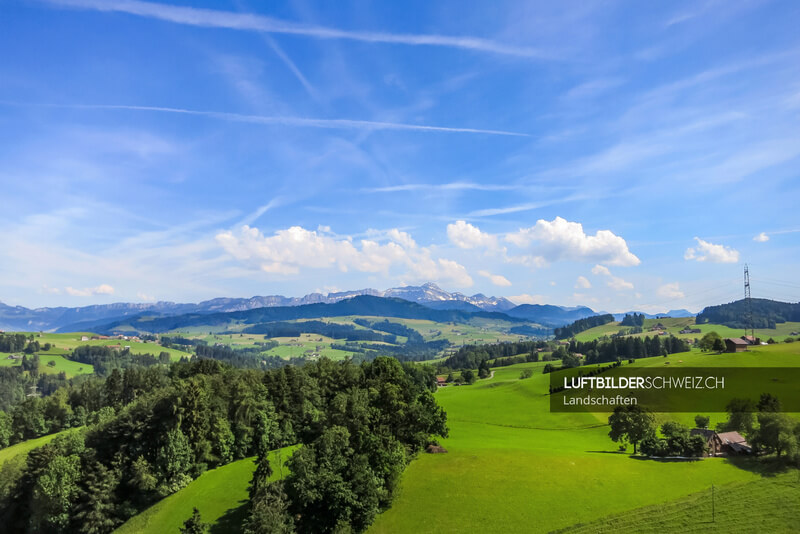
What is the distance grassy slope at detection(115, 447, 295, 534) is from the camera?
59.6 m

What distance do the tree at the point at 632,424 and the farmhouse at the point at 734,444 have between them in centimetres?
1059

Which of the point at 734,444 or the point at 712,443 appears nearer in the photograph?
the point at 734,444

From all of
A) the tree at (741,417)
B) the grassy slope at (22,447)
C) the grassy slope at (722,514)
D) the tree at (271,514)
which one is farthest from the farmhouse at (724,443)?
the grassy slope at (22,447)

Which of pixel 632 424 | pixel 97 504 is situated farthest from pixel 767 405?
pixel 97 504

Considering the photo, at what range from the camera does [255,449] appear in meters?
83.0

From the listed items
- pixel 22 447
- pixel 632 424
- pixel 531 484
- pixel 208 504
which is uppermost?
pixel 632 424

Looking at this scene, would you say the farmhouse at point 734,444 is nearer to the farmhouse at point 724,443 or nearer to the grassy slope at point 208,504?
the farmhouse at point 724,443

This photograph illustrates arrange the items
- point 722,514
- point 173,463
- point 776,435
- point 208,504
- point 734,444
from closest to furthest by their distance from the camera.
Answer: point 722,514
point 776,435
point 208,504
point 734,444
point 173,463

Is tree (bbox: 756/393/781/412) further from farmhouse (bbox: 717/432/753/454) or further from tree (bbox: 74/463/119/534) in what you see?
tree (bbox: 74/463/119/534)

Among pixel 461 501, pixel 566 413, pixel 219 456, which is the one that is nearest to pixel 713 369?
pixel 566 413

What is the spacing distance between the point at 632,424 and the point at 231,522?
223 ft

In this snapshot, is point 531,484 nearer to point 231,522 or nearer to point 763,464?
point 763,464

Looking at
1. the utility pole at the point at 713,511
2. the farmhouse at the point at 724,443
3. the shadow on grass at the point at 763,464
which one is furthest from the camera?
the farmhouse at the point at 724,443

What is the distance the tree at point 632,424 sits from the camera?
78188 mm
